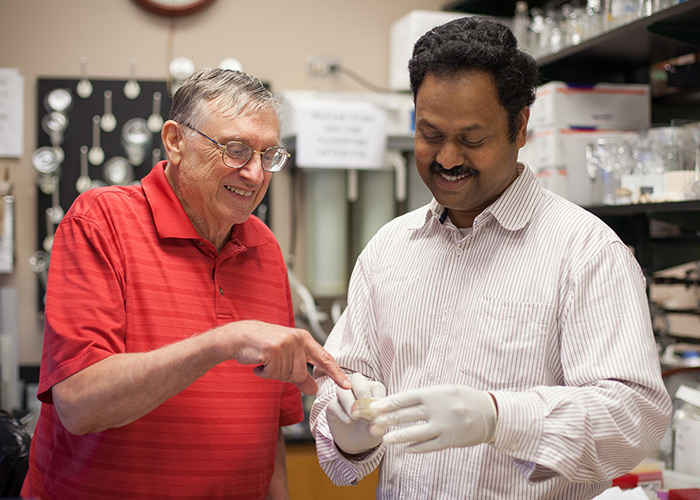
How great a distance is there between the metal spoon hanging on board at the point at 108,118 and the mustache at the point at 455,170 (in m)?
2.14

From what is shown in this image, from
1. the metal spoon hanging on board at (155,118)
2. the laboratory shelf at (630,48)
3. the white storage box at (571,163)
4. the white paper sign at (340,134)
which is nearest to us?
the laboratory shelf at (630,48)

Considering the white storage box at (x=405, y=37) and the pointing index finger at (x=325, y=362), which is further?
the white storage box at (x=405, y=37)

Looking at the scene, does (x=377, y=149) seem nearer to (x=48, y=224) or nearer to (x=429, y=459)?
(x=48, y=224)

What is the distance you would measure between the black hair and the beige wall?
199cm

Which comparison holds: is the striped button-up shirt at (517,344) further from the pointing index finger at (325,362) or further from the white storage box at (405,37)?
the white storage box at (405,37)

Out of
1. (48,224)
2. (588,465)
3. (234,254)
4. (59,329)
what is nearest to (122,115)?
(48,224)

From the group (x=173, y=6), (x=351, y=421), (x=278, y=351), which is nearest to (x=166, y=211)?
(x=278, y=351)

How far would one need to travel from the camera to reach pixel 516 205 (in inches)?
49.9

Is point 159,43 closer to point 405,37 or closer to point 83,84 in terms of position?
point 83,84

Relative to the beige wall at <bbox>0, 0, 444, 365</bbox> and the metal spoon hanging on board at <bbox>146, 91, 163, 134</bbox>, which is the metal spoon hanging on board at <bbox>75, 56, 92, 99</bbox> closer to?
the beige wall at <bbox>0, 0, 444, 365</bbox>

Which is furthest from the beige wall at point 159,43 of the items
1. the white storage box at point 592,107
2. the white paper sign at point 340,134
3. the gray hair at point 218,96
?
the gray hair at point 218,96

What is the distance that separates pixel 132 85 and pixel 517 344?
7.75ft

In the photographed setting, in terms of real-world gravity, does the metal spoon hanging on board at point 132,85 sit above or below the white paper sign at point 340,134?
above

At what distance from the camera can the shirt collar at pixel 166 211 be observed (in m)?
1.38
